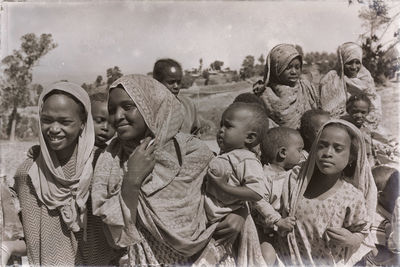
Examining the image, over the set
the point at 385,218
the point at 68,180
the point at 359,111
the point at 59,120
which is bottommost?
the point at 385,218

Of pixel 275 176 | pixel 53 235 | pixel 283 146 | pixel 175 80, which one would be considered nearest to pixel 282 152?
pixel 283 146

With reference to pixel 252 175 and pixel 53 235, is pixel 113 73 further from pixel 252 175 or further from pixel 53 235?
pixel 252 175

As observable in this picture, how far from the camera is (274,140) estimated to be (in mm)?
3438

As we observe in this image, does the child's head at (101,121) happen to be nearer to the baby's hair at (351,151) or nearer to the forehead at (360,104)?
the baby's hair at (351,151)

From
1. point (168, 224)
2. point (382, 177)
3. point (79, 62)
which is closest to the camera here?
point (168, 224)

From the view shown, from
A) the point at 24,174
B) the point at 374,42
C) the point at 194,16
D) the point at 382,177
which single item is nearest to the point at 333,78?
the point at 374,42

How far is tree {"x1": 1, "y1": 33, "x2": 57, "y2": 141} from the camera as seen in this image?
12.6 ft

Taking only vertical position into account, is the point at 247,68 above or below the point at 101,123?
above

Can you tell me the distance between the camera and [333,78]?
4047 millimetres

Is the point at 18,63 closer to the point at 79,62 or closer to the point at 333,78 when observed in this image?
the point at 79,62

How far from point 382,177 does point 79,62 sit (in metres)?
2.14

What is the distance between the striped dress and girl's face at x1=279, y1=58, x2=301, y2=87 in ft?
4.94

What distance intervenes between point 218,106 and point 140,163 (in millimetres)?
1193

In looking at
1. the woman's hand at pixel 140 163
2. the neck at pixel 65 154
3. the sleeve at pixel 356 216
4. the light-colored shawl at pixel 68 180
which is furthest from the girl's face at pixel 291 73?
the neck at pixel 65 154
